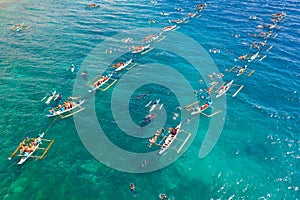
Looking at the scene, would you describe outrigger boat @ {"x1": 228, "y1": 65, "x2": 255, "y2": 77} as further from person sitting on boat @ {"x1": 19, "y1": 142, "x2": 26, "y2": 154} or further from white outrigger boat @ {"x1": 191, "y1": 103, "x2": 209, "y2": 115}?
person sitting on boat @ {"x1": 19, "y1": 142, "x2": 26, "y2": 154}

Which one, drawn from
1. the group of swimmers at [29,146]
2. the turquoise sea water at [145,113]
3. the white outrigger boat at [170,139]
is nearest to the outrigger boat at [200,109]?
the turquoise sea water at [145,113]

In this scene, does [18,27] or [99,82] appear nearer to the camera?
[99,82]

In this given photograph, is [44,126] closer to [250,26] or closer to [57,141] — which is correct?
[57,141]

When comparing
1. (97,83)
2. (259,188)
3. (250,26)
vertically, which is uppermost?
(250,26)

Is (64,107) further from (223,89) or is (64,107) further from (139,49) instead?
(223,89)

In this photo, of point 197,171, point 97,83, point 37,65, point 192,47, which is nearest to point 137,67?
point 97,83

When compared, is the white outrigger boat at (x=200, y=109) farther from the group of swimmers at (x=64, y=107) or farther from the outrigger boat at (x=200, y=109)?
the group of swimmers at (x=64, y=107)

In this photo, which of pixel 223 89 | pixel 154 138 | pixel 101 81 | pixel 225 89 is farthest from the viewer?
pixel 101 81

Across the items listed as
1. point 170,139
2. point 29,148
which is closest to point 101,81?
point 29,148

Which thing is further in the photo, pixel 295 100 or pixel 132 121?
pixel 295 100
